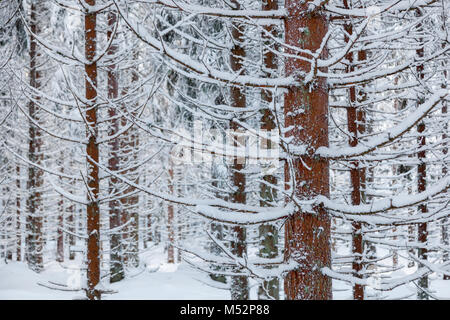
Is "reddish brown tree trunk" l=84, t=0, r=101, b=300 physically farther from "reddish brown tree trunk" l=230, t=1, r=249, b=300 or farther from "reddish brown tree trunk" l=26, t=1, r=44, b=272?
"reddish brown tree trunk" l=26, t=1, r=44, b=272

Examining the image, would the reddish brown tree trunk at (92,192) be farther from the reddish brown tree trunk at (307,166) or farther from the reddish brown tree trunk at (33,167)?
the reddish brown tree trunk at (33,167)

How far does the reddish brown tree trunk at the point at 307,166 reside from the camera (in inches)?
116

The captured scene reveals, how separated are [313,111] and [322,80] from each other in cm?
31

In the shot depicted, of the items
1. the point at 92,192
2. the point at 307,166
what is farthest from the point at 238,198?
the point at 307,166

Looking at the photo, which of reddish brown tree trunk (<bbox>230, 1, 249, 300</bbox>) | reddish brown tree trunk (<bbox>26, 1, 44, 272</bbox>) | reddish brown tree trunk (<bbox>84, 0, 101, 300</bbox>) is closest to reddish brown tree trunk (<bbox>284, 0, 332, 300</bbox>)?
reddish brown tree trunk (<bbox>84, 0, 101, 300</bbox>)

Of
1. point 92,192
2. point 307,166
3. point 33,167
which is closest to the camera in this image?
point 307,166

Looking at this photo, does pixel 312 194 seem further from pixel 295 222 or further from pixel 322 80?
pixel 322 80

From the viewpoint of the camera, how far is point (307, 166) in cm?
291

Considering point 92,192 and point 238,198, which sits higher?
point 238,198

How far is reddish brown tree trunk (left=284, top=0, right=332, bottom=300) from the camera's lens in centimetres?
294

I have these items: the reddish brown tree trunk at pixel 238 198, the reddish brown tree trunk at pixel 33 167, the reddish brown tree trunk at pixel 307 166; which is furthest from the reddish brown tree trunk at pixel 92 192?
the reddish brown tree trunk at pixel 33 167

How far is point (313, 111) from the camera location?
122 inches

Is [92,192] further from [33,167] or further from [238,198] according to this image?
[33,167]
